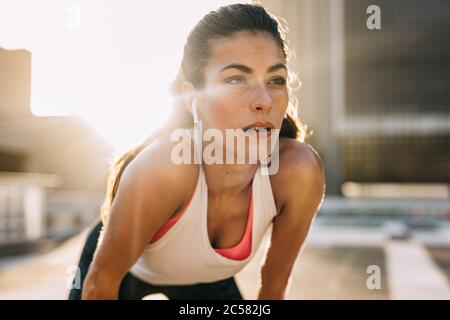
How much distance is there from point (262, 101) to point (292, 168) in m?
0.31

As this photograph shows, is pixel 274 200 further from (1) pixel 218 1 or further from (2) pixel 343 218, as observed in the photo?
(2) pixel 343 218

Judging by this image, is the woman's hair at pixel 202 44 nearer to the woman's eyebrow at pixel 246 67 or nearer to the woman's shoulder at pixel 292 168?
the woman's eyebrow at pixel 246 67

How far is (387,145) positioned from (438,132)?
2729mm

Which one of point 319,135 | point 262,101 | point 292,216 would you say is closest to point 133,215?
point 262,101

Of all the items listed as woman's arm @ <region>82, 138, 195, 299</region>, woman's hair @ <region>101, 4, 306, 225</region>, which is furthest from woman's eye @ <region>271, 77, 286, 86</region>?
woman's arm @ <region>82, 138, 195, 299</region>

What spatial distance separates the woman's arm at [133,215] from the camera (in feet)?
4.21

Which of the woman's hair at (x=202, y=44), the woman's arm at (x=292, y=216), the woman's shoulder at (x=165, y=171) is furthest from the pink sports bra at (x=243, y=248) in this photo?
the woman's hair at (x=202, y=44)

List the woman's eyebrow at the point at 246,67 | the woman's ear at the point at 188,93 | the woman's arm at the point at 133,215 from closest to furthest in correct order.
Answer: the woman's arm at the point at 133,215 → the woman's eyebrow at the point at 246,67 → the woman's ear at the point at 188,93

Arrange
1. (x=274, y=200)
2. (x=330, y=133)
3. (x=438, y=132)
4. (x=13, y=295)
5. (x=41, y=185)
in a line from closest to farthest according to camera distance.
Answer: (x=274, y=200)
(x=13, y=295)
(x=41, y=185)
(x=330, y=133)
(x=438, y=132)

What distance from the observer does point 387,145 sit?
92.1 ft

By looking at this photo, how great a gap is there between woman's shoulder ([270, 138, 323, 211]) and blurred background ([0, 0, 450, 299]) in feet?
1.24

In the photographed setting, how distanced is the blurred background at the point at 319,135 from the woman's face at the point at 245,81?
0.72 ft

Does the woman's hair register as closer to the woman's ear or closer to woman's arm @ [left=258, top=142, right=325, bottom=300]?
the woman's ear
